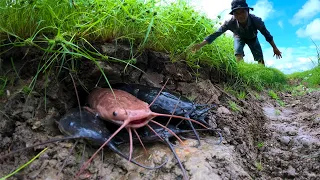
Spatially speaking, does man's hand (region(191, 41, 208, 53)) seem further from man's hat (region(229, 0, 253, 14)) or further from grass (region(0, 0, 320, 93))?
man's hat (region(229, 0, 253, 14))

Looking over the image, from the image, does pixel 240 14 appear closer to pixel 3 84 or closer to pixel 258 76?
pixel 258 76

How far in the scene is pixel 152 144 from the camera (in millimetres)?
2086

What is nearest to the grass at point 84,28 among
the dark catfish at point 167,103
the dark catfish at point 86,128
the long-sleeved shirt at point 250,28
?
the dark catfish at point 167,103

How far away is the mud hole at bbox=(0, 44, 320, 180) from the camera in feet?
6.06

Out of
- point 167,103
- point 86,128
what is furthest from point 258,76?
point 86,128

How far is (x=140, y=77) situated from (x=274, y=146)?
1.36 metres

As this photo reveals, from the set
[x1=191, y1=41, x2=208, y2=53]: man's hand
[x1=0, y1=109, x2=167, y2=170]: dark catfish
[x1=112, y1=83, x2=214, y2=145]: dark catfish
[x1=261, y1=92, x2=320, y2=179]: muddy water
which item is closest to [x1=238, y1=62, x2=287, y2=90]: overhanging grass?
[x1=261, y1=92, x2=320, y2=179]: muddy water

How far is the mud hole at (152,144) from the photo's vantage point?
185 cm

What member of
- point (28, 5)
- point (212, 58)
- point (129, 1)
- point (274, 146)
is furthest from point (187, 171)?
point (212, 58)

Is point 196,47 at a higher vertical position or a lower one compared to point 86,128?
higher

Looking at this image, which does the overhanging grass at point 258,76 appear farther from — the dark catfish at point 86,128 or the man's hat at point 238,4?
the dark catfish at point 86,128

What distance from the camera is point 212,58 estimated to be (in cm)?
359

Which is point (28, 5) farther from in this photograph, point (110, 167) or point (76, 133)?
point (110, 167)

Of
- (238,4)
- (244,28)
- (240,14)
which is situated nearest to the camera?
(238,4)
